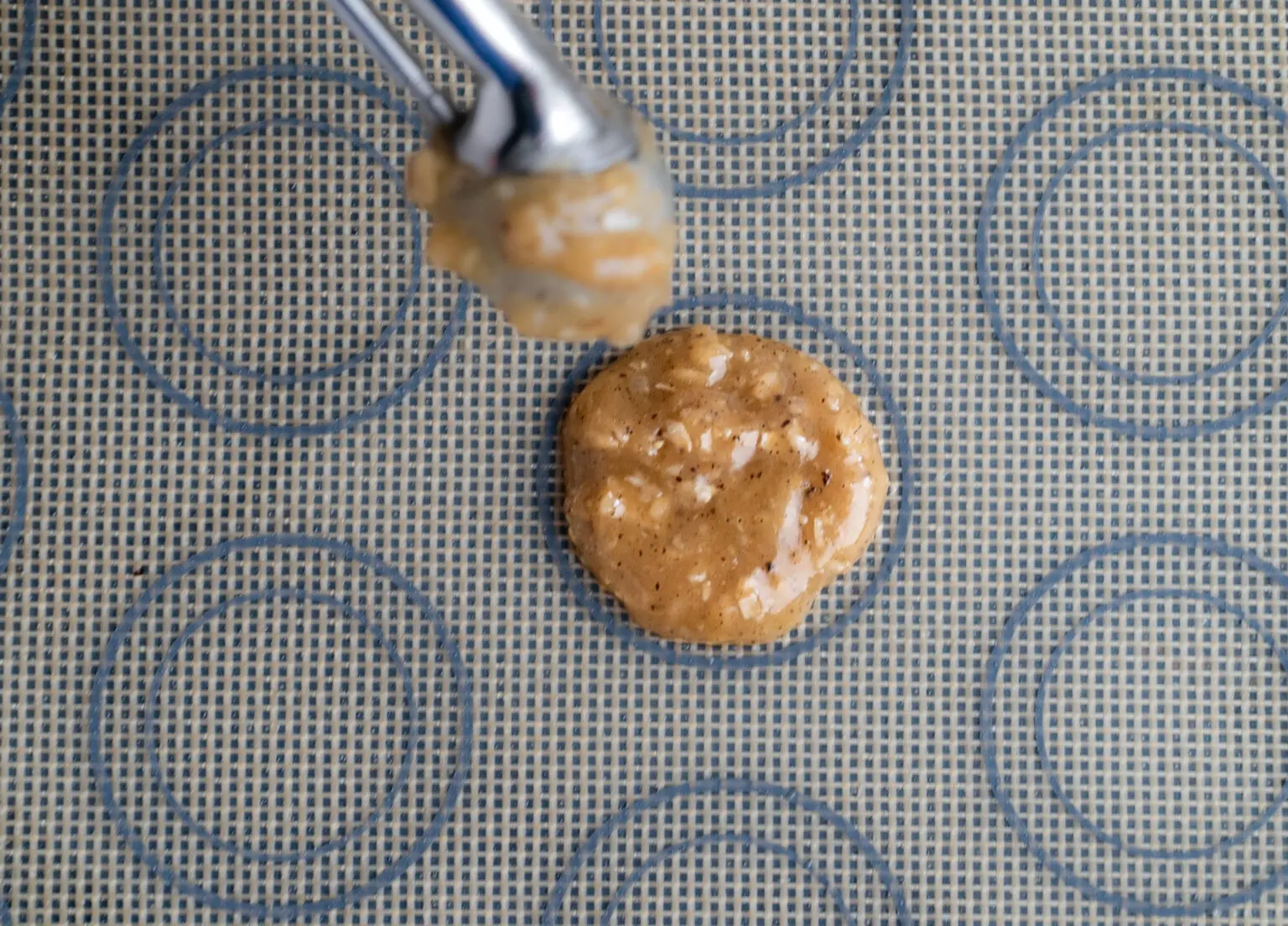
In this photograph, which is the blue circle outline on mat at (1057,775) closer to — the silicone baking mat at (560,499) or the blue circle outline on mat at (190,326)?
the silicone baking mat at (560,499)

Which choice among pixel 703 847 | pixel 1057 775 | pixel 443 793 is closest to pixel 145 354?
pixel 443 793

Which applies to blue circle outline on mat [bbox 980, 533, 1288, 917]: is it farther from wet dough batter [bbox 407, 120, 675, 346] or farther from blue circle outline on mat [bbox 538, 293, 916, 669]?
wet dough batter [bbox 407, 120, 675, 346]

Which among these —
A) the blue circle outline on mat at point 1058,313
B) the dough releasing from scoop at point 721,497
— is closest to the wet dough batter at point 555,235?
the dough releasing from scoop at point 721,497

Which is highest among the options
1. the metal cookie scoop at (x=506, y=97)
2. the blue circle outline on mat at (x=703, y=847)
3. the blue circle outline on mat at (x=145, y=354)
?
the blue circle outline on mat at (x=145, y=354)

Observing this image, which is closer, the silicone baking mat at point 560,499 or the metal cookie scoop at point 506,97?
the metal cookie scoop at point 506,97

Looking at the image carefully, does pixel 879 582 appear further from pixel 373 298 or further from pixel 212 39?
pixel 212 39

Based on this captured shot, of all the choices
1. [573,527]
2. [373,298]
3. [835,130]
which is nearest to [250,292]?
[373,298]

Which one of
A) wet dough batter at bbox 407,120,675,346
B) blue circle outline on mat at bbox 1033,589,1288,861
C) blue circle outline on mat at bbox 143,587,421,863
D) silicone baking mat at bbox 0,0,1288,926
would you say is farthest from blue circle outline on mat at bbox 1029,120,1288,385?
blue circle outline on mat at bbox 143,587,421,863
